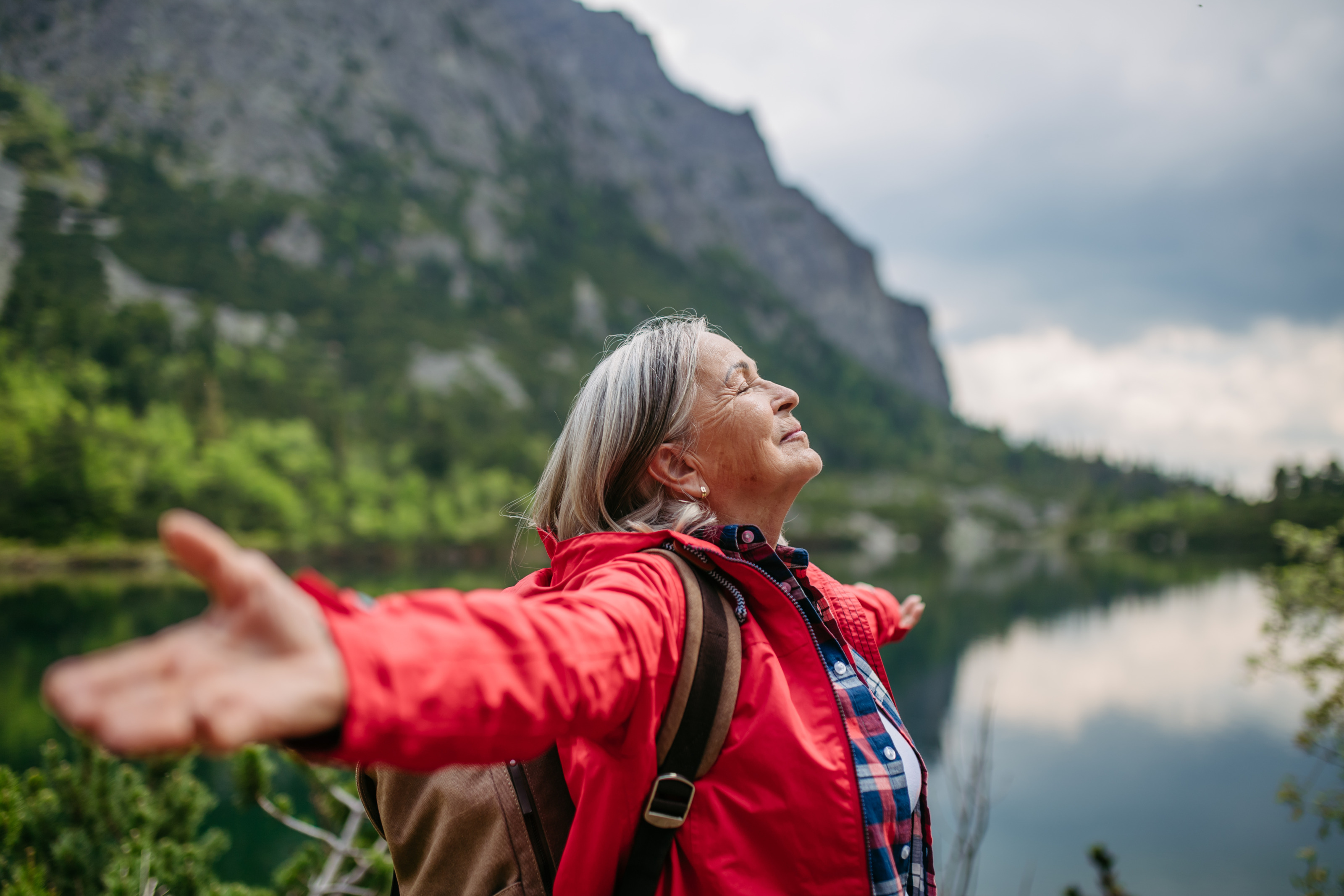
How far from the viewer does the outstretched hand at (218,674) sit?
0.69 metres

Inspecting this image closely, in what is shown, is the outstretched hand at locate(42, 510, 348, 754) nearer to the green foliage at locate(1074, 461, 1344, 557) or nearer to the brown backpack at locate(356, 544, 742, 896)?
the brown backpack at locate(356, 544, 742, 896)

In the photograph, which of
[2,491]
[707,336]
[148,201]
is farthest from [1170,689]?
[148,201]

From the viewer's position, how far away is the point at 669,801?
4.27 ft

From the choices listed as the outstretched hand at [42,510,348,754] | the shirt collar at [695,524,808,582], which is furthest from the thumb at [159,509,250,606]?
the shirt collar at [695,524,808,582]

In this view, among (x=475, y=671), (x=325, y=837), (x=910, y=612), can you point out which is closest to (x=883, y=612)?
(x=910, y=612)

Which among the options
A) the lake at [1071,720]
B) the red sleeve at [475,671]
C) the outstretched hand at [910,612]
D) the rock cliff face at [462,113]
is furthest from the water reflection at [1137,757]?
the rock cliff face at [462,113]

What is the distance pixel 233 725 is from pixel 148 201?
114041mm

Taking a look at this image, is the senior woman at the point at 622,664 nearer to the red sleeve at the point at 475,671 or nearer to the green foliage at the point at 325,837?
the red sleeve at the point at 475,671

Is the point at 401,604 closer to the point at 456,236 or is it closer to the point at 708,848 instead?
the point at 708,848

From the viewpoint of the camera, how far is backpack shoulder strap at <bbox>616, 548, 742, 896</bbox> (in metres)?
1.29

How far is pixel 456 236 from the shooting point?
117125 mm

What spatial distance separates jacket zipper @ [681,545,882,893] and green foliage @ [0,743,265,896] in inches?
109

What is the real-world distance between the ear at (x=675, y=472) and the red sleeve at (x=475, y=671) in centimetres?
74

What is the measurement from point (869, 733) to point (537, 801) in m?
0.67
